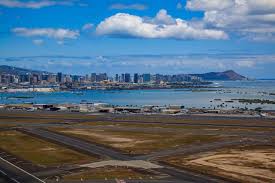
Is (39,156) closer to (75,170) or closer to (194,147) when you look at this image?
(75,170)

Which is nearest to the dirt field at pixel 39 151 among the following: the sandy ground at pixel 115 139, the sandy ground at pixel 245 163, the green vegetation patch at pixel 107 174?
the green vegetation patch at pixel 107 174

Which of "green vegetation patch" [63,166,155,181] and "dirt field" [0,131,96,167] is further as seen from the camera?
"dirt field" [0,131,96,167]

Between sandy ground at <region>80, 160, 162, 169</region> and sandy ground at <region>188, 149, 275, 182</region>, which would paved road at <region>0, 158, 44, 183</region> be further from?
sandy ground at <region>188, 149, 275, 182</region>

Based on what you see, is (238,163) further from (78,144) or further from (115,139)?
(115,139)

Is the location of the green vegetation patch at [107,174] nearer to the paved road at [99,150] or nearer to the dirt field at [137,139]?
the paved road at [99,150]

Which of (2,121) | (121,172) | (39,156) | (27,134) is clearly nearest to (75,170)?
(121,172)

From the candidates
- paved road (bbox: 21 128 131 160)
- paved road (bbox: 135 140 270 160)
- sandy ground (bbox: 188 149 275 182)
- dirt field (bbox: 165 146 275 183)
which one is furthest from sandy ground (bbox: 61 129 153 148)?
sandy ground (bbox: 188 149 275 182)
